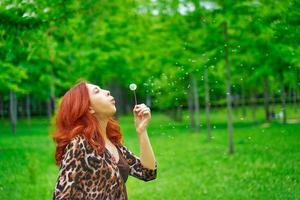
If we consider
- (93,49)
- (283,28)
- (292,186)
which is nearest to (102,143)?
(292,186)

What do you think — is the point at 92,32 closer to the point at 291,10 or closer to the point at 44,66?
the point at 44,66

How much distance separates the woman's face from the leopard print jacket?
28cm

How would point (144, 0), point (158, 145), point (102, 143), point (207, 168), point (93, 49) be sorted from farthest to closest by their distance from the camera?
point (93, 49), point (144, 0), point (158, 145), point (207, 168), point (102, 143)

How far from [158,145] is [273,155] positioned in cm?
809

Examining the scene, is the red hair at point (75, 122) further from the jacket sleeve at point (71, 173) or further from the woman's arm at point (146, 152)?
the woman's arm at point (146, 152)

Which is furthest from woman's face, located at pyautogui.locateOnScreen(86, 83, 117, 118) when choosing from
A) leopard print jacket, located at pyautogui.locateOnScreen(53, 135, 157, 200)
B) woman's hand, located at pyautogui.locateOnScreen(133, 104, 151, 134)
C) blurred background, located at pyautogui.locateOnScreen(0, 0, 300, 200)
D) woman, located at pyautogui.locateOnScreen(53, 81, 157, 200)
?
blurred background, located at pyautogui.locateOnScreen(0, 0, 300, 200)

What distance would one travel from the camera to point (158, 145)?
23.0 metres

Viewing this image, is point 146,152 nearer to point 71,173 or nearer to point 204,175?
point 71,173

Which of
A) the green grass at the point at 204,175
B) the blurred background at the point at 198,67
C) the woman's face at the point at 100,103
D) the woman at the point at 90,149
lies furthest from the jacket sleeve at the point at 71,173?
the green grass at the point at 204,175

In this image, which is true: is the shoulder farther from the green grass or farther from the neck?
the green grass

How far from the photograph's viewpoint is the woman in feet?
14.9

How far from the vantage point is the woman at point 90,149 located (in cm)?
453

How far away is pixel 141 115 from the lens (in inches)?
191

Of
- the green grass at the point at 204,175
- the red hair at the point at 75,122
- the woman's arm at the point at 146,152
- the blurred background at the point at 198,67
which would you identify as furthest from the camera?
the blurred background at the point at 198,67
